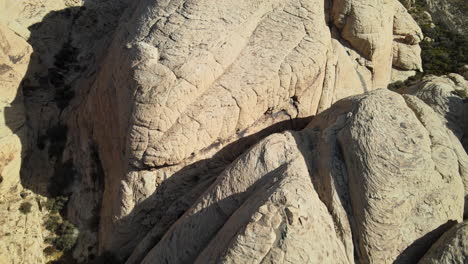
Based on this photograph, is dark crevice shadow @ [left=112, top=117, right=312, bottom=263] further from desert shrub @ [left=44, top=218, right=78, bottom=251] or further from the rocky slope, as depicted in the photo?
desert shrub @ [left=44, top=218, right=78, bottom=251]

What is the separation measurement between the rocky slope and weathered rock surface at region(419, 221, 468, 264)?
71 centimetres

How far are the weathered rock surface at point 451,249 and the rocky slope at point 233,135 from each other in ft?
2.32

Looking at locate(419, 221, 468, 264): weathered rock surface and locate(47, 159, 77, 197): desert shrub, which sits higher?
locate(419, 221, 468, 264): weathered rock surface

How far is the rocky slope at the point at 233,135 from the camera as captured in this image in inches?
381

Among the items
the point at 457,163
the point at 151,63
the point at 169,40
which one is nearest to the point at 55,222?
the point at 151,63

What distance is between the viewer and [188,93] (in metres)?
12.5

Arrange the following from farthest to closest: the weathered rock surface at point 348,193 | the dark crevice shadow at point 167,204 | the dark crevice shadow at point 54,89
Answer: the dark crevice shadow at point 54,89
the dark crevice shadow at point 167,204
the weathered rock surface at point 348,193

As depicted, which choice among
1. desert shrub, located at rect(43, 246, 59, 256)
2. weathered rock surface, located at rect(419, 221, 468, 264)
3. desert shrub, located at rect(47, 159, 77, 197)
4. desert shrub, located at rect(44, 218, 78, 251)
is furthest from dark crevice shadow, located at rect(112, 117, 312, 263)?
weathered rock surface, located at rect(419, 221, 468, 264)

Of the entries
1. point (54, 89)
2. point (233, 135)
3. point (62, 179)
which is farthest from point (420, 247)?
point (54, 89)

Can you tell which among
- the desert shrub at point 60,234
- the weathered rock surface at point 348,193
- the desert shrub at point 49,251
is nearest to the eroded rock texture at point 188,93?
the desert shrub at point 60,234

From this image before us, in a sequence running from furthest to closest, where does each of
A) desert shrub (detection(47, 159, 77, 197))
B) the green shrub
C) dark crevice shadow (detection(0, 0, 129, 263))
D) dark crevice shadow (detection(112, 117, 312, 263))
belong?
dark crevice shadow (detection(0, 0, 129, 263)) < desert shrub (detection(47, 159, 77, 197)) < the green shrub < dark crevice shadow (detection(112, 117, 312, 263))

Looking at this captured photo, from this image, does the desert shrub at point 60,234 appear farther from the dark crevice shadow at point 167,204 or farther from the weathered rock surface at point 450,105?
the weathered rock surface at point 450,105

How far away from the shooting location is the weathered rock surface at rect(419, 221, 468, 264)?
8.62 m

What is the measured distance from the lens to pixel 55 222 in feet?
44.8
